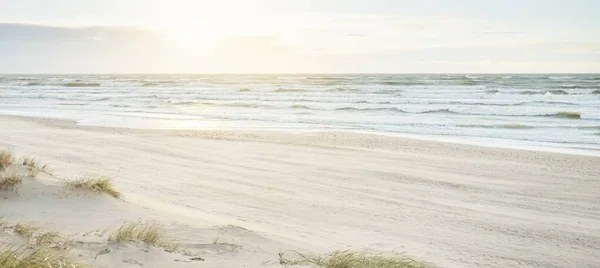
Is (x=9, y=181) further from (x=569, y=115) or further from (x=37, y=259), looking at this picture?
(x=569, y=115)

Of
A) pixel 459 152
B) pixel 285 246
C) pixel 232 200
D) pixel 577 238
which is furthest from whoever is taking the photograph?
pixel 459 152

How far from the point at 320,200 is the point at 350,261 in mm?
3246

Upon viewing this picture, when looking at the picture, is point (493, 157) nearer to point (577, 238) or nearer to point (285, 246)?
point (577, 238)

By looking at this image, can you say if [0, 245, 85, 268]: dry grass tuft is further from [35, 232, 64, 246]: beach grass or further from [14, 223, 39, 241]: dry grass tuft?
[14, 223, 39, 241]: dry grass tuft

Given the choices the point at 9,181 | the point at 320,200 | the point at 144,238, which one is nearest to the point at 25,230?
the point at 144,238

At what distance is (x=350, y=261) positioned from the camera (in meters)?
4.38

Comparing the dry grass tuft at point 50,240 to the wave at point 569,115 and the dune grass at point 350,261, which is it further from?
the wave at point 569,115

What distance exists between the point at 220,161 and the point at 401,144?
5814mm

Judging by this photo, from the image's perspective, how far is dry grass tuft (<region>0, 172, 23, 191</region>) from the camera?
19.5ft

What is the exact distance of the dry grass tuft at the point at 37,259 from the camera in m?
3.35

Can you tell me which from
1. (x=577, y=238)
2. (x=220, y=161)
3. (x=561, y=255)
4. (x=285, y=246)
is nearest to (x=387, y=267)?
(x=285, y=246)

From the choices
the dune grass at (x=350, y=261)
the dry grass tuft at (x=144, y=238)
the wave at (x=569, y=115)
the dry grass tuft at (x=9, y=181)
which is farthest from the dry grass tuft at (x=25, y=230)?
the wave at (x=569, y=115)

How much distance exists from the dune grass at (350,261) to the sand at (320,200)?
0.23 meters

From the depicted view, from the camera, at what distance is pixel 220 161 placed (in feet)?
35.1
